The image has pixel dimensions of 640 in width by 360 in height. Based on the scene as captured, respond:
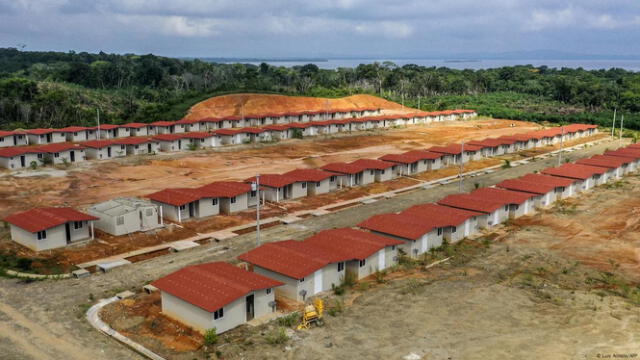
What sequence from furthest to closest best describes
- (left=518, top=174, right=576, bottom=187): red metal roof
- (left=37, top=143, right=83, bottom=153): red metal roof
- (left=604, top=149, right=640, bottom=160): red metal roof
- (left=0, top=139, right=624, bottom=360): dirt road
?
(left=604, top=149, right=640, bottom=160): red metal roof
(left=37, top=143, right=83, bottom=153): red metal roof
(left=518, top=174, right=576, bottom=187): red metal roof
(left=0, top=139, right=624, bottom=360): dirt road

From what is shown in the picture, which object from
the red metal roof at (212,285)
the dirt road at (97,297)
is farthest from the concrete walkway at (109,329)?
the red metal roof at (212,285)

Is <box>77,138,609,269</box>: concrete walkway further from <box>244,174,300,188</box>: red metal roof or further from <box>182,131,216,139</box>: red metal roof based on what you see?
<box>182,131,216,139</box>: red metal roof

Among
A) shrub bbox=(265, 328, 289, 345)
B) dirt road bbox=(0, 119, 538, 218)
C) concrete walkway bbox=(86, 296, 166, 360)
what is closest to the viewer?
concrete walkway bbox=(86, 296, 166, 360)

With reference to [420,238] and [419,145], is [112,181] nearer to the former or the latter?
[420,238]

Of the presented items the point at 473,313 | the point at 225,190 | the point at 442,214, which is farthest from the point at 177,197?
the point at 473,313

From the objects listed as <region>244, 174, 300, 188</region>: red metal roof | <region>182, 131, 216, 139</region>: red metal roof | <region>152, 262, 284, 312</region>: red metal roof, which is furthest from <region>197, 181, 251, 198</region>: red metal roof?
<region>182, 131, 216, 139</region>: red metal roof

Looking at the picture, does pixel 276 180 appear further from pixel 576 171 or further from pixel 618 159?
pixel 618 159
